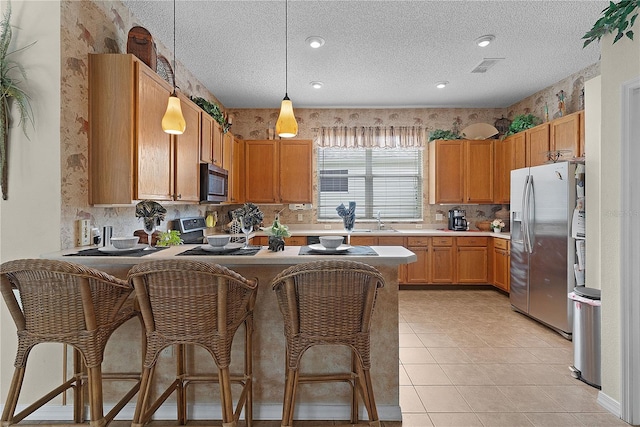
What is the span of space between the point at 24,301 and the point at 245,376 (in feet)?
3.72

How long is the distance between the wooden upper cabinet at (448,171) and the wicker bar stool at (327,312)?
4.18 m

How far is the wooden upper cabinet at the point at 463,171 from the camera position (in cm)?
551

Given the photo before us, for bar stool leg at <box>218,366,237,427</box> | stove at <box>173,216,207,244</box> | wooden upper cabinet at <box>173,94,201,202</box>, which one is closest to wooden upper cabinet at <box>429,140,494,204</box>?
stove at <box>173,216,207,244</box>

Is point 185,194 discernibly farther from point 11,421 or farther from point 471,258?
point 471,258

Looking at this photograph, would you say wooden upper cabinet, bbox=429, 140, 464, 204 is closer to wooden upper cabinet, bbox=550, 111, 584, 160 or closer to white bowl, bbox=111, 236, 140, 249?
wooden upper cabinet, bbox=550, 111, 584, 160

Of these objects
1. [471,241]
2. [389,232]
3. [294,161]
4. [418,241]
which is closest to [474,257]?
[471,241]

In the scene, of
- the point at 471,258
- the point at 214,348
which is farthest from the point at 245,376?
the point at 471,258

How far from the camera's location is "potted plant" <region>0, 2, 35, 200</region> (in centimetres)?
216

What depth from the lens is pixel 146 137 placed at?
2.52 meters

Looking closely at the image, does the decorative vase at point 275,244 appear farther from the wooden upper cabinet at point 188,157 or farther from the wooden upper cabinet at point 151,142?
the wooden upper cabinet at point 188,157

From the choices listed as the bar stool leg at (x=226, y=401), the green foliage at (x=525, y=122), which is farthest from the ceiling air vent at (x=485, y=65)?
the bar stool leg at (x=226, y=401)

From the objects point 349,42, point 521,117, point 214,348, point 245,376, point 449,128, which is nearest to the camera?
point 214,348

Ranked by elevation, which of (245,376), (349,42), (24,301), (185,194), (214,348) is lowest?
(245,376)

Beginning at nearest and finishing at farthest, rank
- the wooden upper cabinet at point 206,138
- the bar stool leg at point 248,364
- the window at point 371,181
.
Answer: the bar stool leg at point 248,364, the wooden upper cabinet at point 206,138, the window at point 371,181
